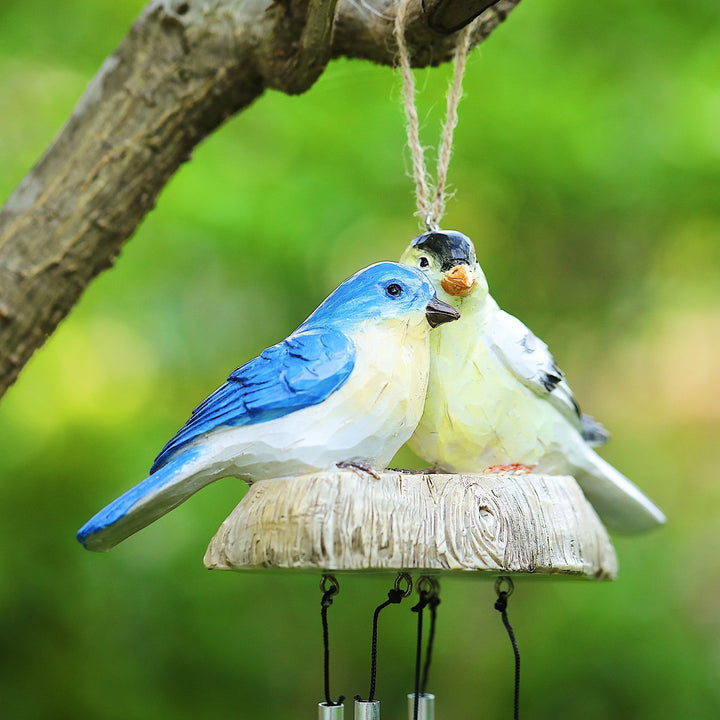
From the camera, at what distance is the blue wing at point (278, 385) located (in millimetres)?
1279

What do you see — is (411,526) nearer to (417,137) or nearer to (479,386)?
(479,386)

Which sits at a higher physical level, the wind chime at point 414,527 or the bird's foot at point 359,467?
the bird's foot at point 359,467

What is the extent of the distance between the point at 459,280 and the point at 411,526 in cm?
42

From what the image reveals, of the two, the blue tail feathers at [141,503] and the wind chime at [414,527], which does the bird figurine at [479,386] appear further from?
the blue tail feathers at [141,503]

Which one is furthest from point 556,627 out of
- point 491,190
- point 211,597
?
point 491,190

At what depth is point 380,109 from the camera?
2.81 metres

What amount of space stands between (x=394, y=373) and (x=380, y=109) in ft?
5.56

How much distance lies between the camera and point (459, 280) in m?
1.41

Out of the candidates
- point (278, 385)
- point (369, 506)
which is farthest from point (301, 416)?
point (369, 506)

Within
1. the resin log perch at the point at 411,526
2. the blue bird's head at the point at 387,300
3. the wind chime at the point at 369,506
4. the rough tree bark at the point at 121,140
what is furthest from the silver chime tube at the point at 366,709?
the rough tree bark at the point at 121,140

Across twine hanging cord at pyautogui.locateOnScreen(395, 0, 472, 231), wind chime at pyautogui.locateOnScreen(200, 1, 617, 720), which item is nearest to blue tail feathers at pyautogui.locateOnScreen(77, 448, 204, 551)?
wind chime at pyautogui.locateOnScreen(200, 1, 617, 720)

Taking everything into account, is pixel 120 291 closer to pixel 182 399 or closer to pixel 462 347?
pixel 182 399

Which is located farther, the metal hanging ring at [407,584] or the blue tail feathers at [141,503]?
the metal hanging ring at [407,584]

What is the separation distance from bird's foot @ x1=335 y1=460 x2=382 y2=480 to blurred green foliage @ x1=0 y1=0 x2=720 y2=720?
4.98 ft
